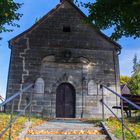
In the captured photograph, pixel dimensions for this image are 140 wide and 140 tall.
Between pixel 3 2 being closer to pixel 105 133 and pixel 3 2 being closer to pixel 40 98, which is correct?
pixel 40 98

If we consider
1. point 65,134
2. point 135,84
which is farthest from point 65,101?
point 135,84

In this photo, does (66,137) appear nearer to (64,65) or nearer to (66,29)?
(64,65)

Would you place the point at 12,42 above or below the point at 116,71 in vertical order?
above

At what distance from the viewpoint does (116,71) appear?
17.5 meters

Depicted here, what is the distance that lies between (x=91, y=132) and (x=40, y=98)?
8.78m

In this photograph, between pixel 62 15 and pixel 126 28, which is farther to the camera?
pixel 62 15

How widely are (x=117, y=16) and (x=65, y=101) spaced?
6128 mm

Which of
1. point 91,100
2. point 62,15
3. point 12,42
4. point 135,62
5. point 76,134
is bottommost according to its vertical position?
point 76,134

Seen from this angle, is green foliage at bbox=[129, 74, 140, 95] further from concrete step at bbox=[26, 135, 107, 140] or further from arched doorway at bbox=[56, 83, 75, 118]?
concrete step at bbox=[26, 135, 107, 140]

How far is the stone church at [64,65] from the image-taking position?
16.5 meters

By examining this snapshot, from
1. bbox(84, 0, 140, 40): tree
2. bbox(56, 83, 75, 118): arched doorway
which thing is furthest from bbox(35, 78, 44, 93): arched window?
bbox(84, 0, 140, 40): tree

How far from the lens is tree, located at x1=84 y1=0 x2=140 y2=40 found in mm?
13110

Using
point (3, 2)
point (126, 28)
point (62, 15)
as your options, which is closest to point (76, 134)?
point (3, 2)

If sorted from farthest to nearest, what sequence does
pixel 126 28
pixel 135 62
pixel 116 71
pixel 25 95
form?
pixel 135 62
pixel 116 71
pixel 25 95
pixel 126 28
